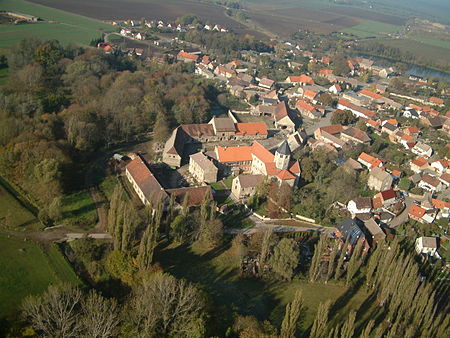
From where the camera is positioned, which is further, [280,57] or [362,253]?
[280,57]

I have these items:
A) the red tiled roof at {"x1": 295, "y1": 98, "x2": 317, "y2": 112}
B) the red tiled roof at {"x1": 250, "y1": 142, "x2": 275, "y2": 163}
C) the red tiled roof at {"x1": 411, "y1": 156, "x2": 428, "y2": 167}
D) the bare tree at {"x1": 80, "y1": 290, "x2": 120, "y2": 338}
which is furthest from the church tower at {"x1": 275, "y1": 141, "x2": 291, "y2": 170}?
the red tiled roof at {"x1": 295, "y1": 98, "x2": 317, "y2": 112}

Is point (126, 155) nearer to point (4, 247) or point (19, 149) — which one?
point (19, 149)

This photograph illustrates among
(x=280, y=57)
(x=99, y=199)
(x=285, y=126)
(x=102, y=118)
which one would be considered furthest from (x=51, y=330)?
(x=280, y=57)

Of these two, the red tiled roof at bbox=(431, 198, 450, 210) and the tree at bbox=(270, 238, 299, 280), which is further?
the red tiled roof at bbox=(431, 198, 450, 210)

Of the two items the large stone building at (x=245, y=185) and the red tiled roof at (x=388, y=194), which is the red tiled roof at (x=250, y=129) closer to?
the large stone building at (x=245, y=185)

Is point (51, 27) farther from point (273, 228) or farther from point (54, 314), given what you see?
point (54, 314)

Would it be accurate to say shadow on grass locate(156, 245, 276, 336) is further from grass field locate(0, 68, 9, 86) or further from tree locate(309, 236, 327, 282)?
grass field locate(0, 68, 9, 86)

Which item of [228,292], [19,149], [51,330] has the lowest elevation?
[228,292]

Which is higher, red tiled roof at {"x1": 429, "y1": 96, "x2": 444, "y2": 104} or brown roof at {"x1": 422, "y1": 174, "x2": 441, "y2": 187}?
red tiled roof at {"x1": 429, "y1": 96, "x2": 444, "y2": 104}
